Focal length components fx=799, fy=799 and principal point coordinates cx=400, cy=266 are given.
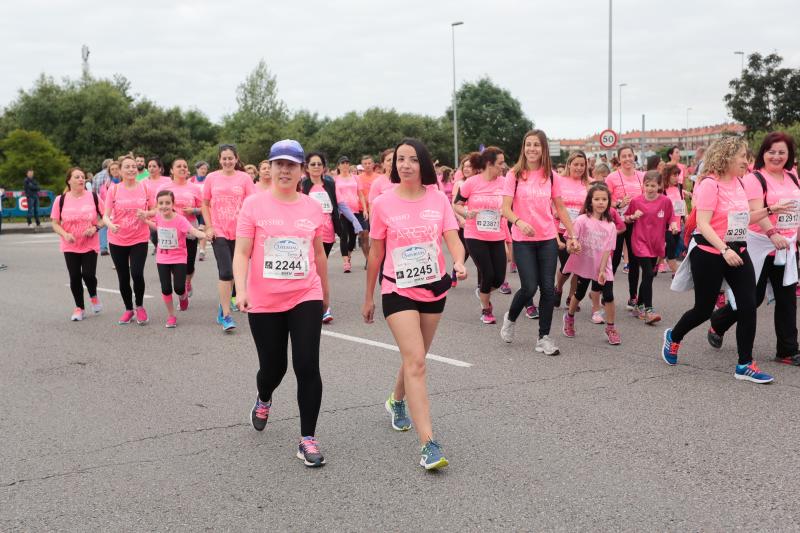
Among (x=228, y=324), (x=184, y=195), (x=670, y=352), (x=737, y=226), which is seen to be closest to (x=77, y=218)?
(x=184, y=195)

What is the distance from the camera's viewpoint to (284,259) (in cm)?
474

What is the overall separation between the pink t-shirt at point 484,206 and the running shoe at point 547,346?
1.80 metres

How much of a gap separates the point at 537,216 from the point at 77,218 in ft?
18.2

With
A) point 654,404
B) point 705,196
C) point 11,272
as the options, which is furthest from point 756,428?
point 11,272

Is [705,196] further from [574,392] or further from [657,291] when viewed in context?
[657,291]

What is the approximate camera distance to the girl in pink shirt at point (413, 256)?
4609 mm

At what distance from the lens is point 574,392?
19.8ft

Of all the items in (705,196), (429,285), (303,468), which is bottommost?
(303,468)

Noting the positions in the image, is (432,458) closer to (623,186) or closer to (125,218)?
(125,218)

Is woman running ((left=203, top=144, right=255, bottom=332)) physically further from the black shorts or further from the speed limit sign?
the speed limit sign

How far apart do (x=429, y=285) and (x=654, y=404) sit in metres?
2.08

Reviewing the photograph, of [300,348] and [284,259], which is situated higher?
[284,259]

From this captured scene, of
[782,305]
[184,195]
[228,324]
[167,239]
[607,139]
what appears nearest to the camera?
[782,305]

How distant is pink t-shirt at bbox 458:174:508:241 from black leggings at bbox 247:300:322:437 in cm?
437
